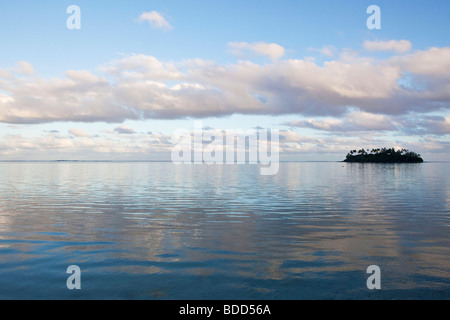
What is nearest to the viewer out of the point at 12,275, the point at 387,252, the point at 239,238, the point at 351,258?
the point at 12,275

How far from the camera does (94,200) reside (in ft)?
141

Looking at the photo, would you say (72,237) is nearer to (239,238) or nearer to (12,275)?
(12,275)

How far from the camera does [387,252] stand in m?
19.2

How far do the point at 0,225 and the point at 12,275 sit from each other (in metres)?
13.9
